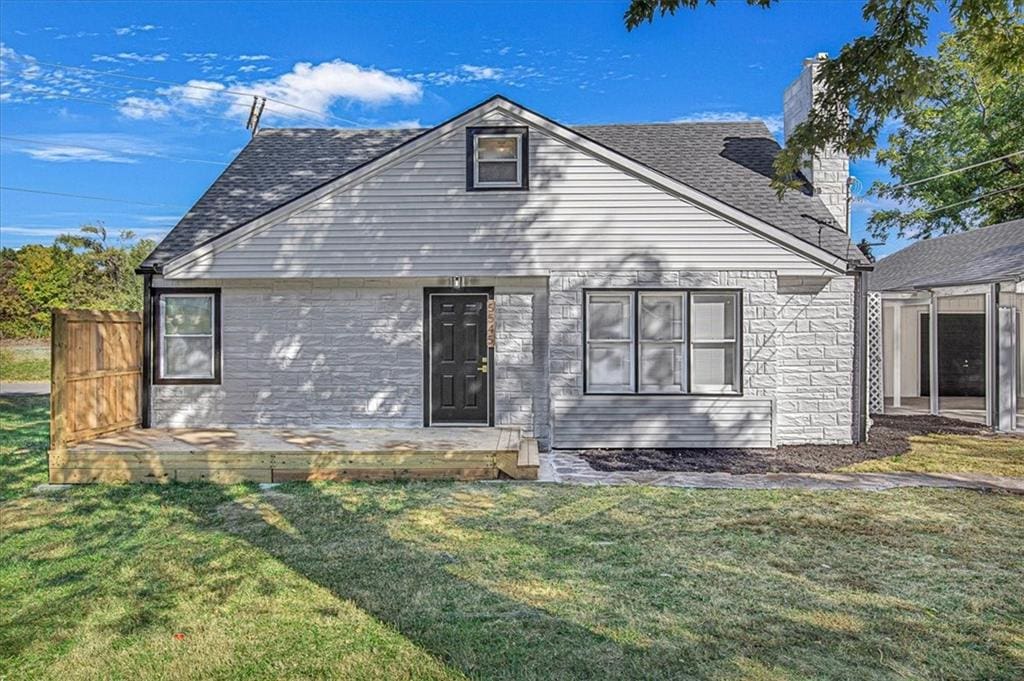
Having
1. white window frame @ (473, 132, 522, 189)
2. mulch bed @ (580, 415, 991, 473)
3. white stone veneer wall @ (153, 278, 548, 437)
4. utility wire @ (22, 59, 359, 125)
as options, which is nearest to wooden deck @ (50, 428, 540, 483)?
mulch bed @ (580, 415, 991, 473)

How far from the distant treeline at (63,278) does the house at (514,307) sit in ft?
59.6

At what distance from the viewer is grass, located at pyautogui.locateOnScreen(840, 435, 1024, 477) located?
812cm

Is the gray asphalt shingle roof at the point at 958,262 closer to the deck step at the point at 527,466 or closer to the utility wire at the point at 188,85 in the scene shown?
the deck step at the point at 527,466

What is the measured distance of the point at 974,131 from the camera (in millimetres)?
23500

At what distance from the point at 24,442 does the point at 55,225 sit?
22.7 m

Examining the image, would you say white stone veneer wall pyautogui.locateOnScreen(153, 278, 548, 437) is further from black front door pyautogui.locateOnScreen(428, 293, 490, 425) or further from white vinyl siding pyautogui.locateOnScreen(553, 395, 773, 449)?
white vinyl siding pyautogui.locateOnScreen(553, 395, 773, 449)

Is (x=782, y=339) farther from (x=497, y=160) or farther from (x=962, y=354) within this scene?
(x=962, y=354)

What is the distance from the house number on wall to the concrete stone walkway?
7.82ft

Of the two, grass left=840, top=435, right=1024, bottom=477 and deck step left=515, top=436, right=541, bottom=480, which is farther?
grass left=840, top=435, right=1024, bottom=477

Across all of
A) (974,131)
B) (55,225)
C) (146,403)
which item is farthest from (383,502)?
(55,225)

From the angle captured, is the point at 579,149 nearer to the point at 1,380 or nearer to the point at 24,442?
the point at 24,442

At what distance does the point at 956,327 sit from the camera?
1633 cm

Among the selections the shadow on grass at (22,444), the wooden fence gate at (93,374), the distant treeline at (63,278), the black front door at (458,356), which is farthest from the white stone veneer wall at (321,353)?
the distant treeline at (63,278)

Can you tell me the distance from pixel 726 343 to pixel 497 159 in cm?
452
